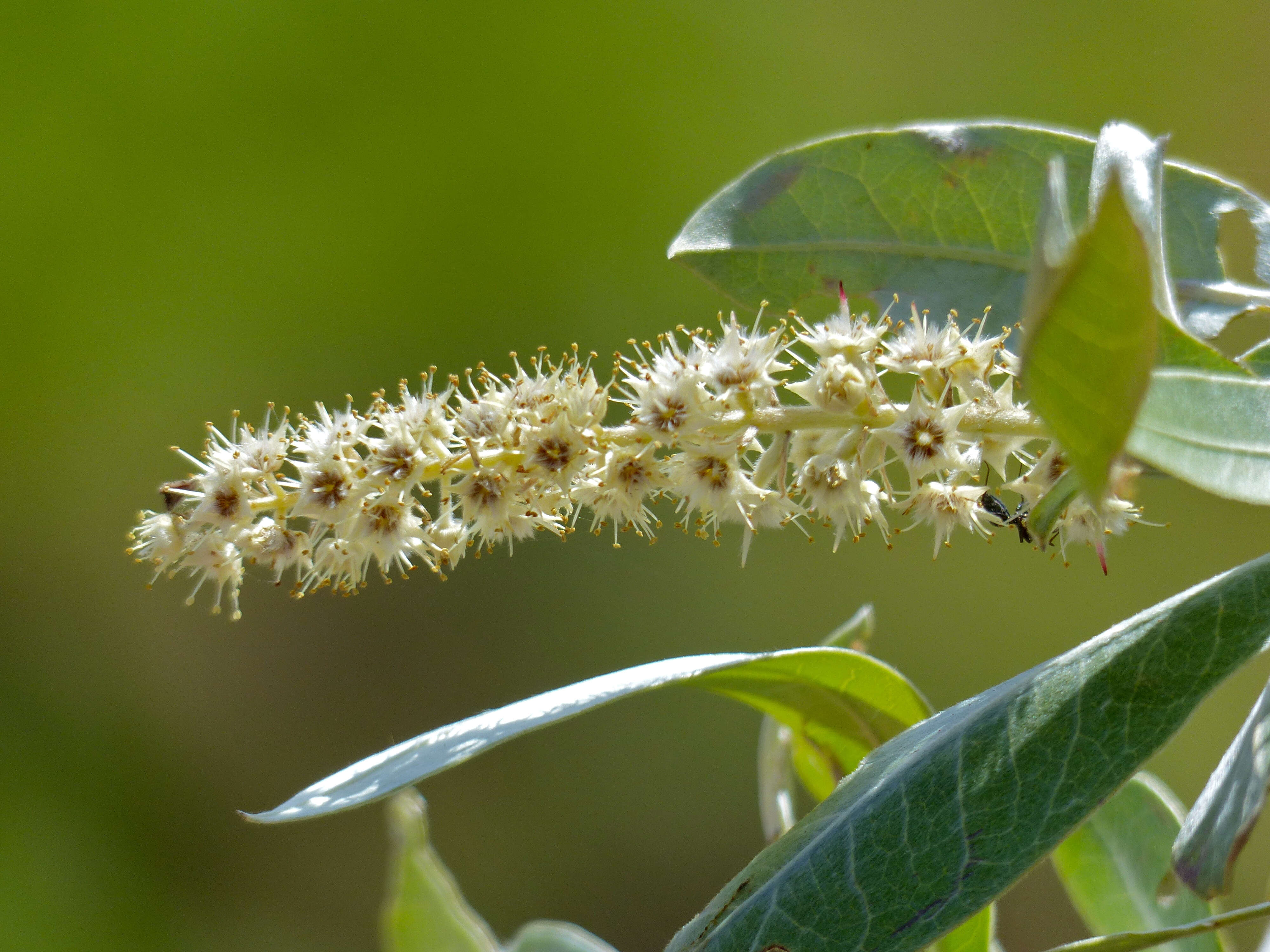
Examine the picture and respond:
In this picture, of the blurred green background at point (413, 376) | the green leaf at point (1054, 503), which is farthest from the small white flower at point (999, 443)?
the blurred green background at point (413, 376)

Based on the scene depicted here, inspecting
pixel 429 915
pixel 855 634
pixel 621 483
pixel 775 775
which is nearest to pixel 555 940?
pixel 429 915

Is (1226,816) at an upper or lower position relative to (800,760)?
upper

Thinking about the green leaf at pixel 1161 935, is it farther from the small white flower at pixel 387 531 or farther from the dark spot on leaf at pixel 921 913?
the small white flower at pixel 387 531

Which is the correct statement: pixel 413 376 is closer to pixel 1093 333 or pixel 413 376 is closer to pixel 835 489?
pixel 835 489

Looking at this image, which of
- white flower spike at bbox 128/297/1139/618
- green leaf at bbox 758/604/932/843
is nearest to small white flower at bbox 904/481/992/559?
white flower spike at bbox 128/297/1139/618

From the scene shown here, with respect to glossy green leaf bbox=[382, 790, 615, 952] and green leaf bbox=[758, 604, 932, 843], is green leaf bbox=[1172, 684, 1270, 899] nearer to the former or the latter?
green leaf bbox=[758, 604, 932, 843]

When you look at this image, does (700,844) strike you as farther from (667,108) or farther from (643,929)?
(667,108)

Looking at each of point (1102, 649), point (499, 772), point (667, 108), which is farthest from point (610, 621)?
point (1102, 649)
